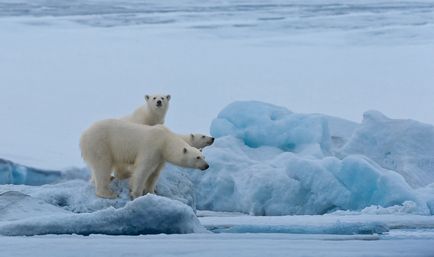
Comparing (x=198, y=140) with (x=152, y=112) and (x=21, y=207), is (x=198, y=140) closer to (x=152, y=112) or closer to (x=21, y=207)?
(x=152, y=112)

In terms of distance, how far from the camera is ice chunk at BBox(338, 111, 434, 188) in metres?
7.06

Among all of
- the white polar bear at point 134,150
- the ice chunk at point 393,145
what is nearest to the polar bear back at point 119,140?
the white polar bear at point 134,150

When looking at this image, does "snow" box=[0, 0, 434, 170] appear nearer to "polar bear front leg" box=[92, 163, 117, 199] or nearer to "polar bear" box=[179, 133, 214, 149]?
"polar bear" box=[179, 133, 214, 149]

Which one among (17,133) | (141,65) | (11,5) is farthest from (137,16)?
(17,133)

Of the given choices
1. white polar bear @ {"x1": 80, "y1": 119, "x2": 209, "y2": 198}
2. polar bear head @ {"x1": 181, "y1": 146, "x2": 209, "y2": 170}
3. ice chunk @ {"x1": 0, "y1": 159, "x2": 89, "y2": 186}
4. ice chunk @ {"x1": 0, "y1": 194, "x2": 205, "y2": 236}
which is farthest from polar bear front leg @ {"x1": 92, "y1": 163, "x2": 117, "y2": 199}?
ice chunk @ {"x1": 0, "y1": 159, "x2": 89, "y2": 186}

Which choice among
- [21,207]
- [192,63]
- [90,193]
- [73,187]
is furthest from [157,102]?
[192,63]

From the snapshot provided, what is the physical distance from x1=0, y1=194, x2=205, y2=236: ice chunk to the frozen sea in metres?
0.16

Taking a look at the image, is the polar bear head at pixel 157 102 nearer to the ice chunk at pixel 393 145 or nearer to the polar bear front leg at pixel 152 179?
the polar bear front leg at pixel 152 179

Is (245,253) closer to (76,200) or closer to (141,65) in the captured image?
(76,200)

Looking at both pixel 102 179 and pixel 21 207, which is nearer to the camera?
pixel 21 207

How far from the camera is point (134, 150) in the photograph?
531 cm

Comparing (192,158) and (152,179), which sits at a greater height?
(192,158)

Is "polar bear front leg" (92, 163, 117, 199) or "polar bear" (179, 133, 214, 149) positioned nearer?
"polar bear front leg" (92, 163, 117, 199)

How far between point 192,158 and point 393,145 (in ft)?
7.24
